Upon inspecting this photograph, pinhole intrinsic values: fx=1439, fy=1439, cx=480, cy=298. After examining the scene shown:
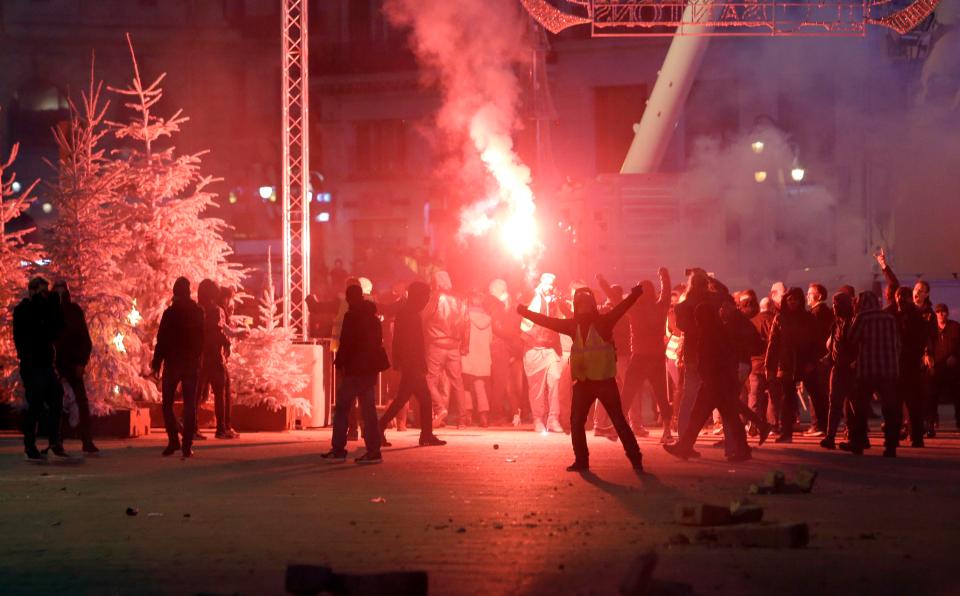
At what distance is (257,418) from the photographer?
19453 millimetres

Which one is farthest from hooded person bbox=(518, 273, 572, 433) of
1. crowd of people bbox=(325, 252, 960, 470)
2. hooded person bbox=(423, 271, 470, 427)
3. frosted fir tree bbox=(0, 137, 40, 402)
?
frosted fir tree bbox=(0, 137, 40, 402)

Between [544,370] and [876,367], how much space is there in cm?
523

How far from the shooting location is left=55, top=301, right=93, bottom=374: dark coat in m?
14.9

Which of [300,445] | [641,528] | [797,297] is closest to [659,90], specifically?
[797,297]

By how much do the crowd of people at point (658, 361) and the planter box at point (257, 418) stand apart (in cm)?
156

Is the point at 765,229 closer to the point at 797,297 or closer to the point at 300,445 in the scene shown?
the point at 797,297

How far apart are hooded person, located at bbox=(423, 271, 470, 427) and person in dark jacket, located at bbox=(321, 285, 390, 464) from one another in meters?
4.67

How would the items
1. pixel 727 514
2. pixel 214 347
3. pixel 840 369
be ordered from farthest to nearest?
pixel 214 347, pixel 840 369, pixel 727 514

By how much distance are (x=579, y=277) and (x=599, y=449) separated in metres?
13.1

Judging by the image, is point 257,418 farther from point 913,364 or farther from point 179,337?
point 913,364

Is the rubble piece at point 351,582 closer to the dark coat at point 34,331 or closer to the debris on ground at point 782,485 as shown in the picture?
the debris on ground at point 782,485

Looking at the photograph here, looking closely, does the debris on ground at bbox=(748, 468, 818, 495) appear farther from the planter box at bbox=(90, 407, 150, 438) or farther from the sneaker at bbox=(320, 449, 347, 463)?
the planter box at bbox=(90, 407, 150, 438)

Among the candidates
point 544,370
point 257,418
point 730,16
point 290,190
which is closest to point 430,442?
point 544,370

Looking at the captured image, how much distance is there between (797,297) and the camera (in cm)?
1731
